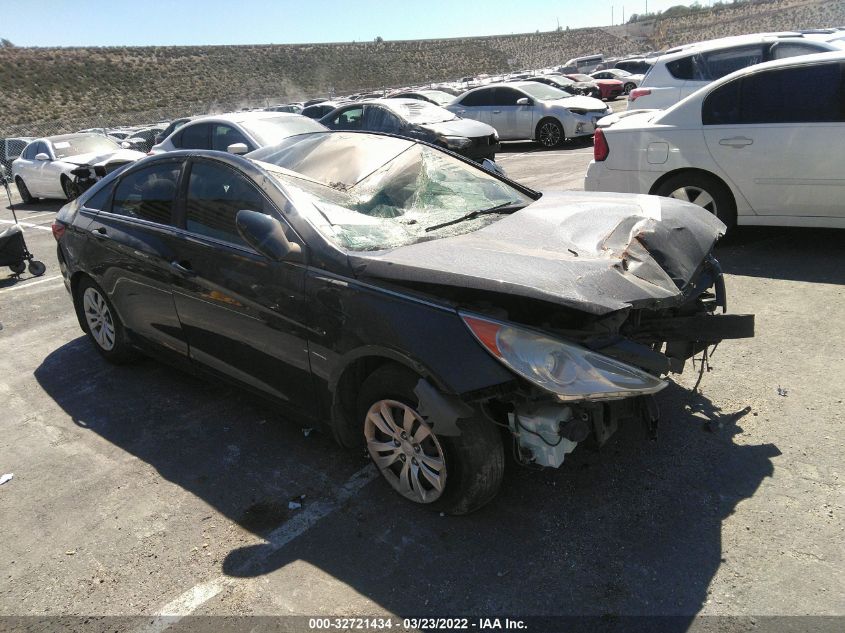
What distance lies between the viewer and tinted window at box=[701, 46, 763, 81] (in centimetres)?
1045

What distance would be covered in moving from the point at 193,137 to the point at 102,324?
6.39 meters

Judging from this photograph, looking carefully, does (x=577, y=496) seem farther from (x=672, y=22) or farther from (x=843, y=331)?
(x=672, y=22)

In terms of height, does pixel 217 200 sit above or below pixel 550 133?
above

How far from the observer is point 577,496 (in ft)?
10.4

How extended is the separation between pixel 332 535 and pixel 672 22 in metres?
83.2

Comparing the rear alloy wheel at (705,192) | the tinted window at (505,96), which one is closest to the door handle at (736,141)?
the rear alloy wheel at (705,192)

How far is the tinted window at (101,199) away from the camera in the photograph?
4.88 m

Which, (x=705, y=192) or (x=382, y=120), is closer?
→ (x=705, y=192)

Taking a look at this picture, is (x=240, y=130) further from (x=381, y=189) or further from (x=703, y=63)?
(x=703, y=63)

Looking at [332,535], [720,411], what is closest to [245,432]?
[332,535]

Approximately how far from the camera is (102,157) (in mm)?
13539

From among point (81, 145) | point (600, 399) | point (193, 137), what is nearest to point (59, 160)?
point (81, 145)

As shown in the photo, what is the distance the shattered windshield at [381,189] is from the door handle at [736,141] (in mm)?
2921

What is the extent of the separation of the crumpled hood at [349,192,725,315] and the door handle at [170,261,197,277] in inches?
50.2
